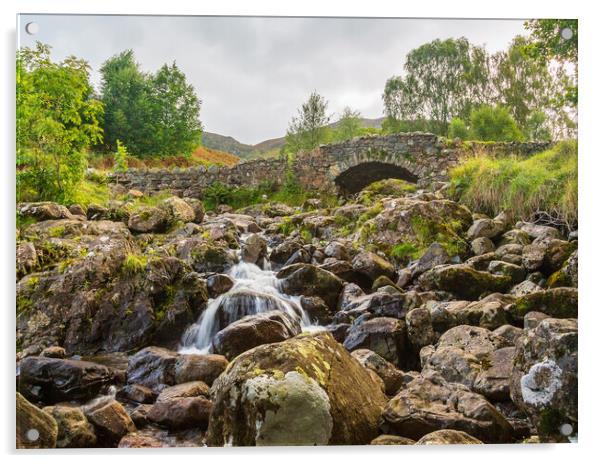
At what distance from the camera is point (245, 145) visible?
15.9 feet

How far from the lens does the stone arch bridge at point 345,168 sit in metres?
7.01

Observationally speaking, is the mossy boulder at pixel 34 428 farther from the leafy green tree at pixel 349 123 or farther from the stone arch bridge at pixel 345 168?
the leafy green tree at pixel 349 123

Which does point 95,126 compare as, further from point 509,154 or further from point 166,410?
point 509,154

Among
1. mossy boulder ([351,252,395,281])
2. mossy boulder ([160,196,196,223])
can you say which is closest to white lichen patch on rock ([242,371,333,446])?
mossy boulder ([351,252,395,281])

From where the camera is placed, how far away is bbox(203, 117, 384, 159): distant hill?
15.6 feet

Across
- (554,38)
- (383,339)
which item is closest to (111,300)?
(383,339)

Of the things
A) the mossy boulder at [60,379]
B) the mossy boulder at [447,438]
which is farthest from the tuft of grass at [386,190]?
the mossy boulder at [447,438]

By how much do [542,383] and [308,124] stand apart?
11.4ft

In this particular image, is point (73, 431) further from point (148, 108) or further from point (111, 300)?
point (148, 108)

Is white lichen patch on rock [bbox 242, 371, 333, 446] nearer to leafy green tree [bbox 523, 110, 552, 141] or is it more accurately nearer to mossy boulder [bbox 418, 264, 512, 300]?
mossy boulder [bbox 418, 264, 512, 300]

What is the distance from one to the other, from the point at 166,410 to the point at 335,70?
313 cm

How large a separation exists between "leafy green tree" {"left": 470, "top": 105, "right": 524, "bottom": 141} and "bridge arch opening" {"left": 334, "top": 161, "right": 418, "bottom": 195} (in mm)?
6219

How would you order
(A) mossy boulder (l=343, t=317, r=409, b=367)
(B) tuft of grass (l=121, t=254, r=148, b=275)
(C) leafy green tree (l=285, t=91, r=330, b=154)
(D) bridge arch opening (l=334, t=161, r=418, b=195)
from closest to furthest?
1. (A) mossy boulder (l=343, t=317, r=409, b=367)
2. (C) leafy green tree (l=285, t=91, r=330, b=154)
3. (B) tuft of grass (l=121, t=254, r=148, b=275)
4. (D) bridge arch opening (l=334, t=161, r=418, b=195)
